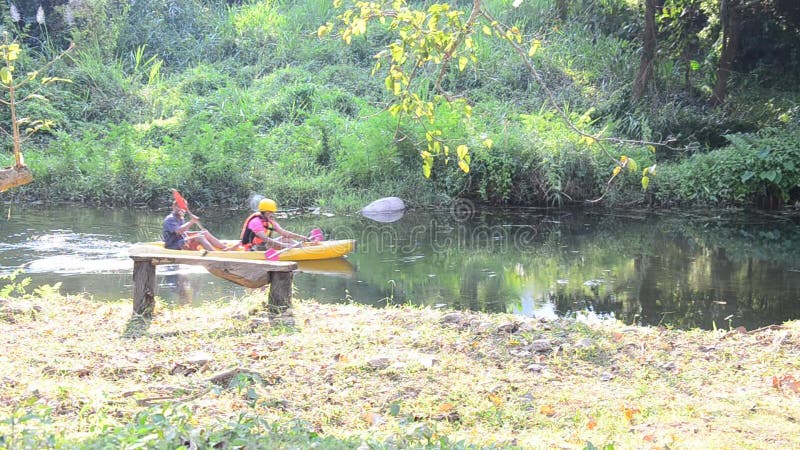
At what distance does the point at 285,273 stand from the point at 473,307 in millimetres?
3046

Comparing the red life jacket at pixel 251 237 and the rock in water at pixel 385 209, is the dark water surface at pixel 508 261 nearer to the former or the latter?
the rock in water at pixel 385 209

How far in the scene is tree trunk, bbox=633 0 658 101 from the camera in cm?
1855

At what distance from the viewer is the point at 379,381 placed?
547 centimetres

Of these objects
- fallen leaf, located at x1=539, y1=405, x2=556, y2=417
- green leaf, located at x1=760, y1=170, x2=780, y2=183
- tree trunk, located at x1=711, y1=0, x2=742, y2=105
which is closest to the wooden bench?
fallen leaf, located at x1=539, y1=405, x2=556, y2=417

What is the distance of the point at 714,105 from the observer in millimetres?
19266

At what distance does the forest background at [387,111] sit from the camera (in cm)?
1655

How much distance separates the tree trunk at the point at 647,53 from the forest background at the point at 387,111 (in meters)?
0.05

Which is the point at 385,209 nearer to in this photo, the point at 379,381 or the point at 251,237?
the point at 251,237

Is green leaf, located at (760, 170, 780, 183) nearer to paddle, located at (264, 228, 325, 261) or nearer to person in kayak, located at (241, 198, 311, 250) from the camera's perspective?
paddle, located at (264, 228, 325, 261)

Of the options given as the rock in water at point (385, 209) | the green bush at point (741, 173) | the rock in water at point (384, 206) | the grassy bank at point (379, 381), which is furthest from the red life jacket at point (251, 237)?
the green bush at point (741, 173)

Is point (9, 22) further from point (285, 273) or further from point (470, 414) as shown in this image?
point (470, 414)

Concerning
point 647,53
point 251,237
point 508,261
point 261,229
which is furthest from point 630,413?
point 647,53

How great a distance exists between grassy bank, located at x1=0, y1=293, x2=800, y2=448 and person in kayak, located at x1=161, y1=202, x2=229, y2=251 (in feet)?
9.79

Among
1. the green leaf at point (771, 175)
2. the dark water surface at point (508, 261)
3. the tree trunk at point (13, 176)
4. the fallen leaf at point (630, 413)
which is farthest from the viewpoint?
the green leaf at point (771, 175)
